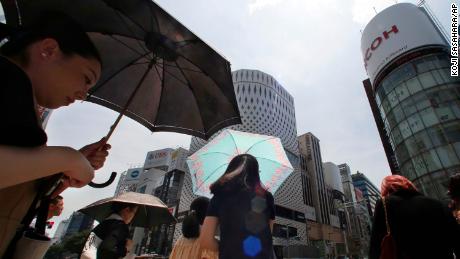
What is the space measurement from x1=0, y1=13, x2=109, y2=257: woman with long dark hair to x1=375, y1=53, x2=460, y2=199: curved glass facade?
22297mm

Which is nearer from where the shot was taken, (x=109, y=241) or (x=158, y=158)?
(x=109, y=241)

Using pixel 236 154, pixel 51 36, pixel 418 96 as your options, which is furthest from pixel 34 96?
pixel 418 96

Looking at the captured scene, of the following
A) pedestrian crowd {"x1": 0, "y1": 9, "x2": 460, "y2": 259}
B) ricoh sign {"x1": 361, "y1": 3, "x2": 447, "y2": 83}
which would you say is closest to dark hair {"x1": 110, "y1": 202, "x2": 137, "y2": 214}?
pedestrian crowd {"x1": 0, "y1": 9, "x2": 460, "y2": 259}

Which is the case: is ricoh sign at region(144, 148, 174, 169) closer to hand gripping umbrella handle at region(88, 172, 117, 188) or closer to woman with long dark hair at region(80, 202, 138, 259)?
woman with long dark hair at region(80, 202, 138, 259)

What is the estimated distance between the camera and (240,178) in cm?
225

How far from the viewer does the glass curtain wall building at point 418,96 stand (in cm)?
1792

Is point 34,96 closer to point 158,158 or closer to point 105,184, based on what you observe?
point 105,184

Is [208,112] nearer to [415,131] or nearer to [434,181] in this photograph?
[434,181]

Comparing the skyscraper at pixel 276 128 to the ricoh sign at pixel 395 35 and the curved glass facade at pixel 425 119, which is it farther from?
the curved glass facade at pixel 425 119

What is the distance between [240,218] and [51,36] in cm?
179

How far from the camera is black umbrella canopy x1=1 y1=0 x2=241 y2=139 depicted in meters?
2.06

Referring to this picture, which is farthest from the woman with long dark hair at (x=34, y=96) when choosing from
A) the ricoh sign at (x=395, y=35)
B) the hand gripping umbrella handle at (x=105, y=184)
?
the ricoh sign at (x=395, y=35)

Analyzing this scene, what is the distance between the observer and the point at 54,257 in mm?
58469

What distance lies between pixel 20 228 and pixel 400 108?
2635 centimetres
